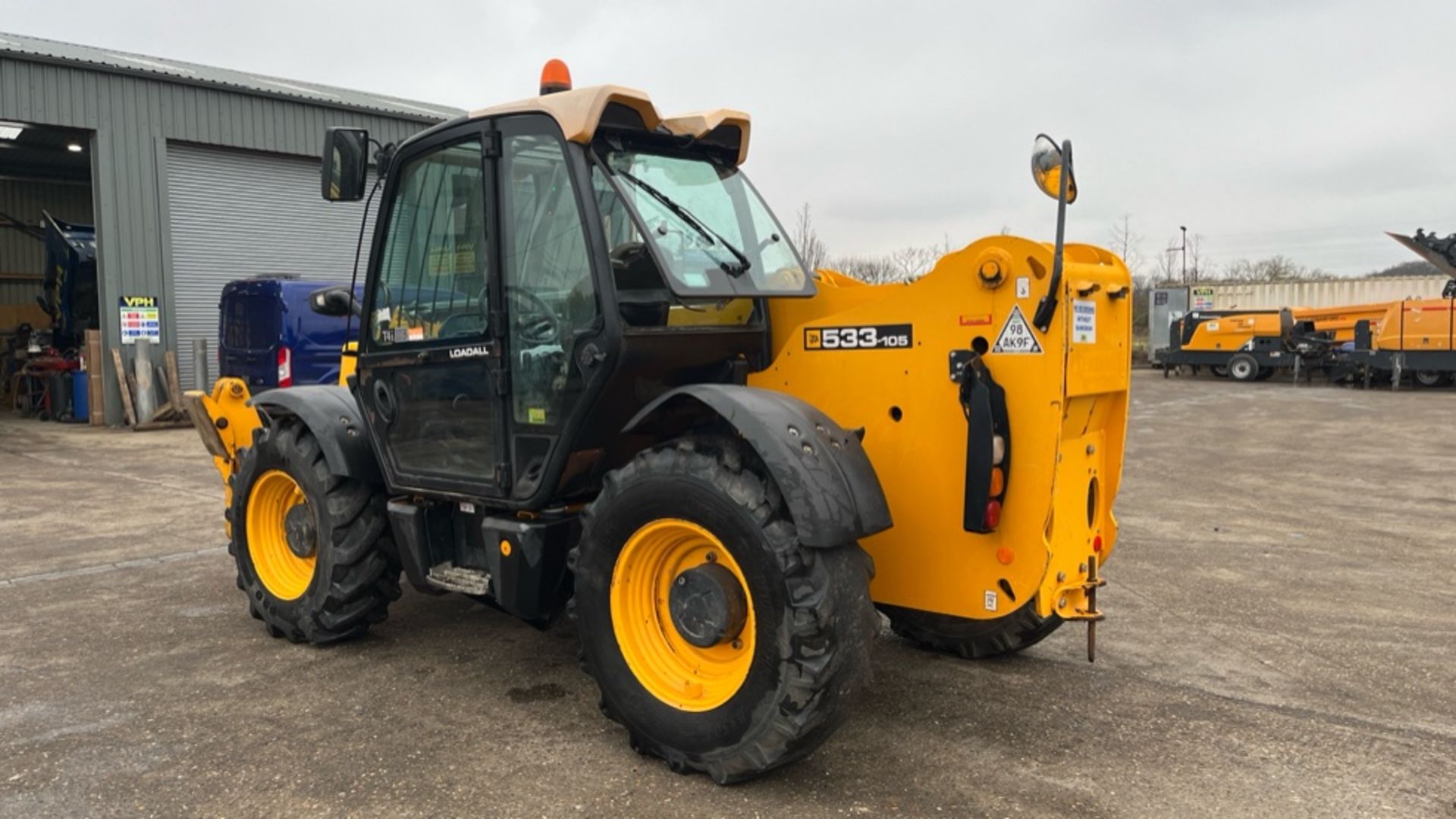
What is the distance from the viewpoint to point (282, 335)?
1241cm

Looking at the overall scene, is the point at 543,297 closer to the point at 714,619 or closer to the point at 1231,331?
the point at 714,619

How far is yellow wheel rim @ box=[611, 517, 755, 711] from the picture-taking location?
347cm

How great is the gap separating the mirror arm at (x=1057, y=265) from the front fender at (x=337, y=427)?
3083mm

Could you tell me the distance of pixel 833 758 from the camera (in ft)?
11.8

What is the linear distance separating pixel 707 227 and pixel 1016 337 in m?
1.30

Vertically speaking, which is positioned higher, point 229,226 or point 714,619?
point 229,226

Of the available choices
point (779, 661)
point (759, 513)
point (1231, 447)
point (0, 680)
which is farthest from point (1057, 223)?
point (1231, 447)

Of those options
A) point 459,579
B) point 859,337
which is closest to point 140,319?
point 459,579

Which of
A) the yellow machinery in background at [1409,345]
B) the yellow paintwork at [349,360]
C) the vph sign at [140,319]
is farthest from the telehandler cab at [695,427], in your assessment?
the yellow machinery in background at [1409,345]

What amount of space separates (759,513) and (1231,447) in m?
11.9

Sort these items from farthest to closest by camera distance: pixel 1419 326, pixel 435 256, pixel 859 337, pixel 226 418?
1. pixel 1419 326
2. pixel 226 418
3. pixel 435 256
4. pixel 859 337

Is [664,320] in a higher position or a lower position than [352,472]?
higher

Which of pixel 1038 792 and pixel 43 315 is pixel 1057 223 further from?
pixel 43 315

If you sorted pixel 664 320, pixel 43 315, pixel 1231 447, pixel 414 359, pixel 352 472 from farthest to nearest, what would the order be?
pixel 43 315, pixel 1231 447, pixel 352 472, pixel 414 359, pixel 664 320
